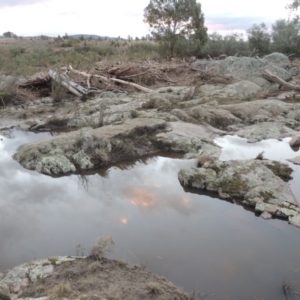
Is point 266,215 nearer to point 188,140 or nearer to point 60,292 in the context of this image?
point 60,292

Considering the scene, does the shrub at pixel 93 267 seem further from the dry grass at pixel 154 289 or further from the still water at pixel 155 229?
the dry grass at pixel 154 289

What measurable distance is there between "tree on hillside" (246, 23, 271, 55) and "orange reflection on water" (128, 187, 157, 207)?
19408mm

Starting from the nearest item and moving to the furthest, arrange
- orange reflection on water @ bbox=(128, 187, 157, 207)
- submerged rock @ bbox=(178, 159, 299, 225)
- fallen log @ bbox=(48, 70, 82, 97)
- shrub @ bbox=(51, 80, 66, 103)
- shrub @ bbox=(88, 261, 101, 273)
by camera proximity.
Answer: shrub @ bbox=(88, 261, 101, 273) → submerged rock @ bbox=(178, 159, 299, 225) → orange reflection on water @ bbox=(128, 187, 157, 207) → shrub @ bbox=(51, 80, 66, 103) → fallen log @ bbox=(48, 70, 82, 97)

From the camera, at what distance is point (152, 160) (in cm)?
637

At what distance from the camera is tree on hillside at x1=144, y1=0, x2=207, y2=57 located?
20812 millimetres

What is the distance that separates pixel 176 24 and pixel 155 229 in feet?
63.5

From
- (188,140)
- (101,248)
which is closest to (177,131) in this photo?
(188,140)

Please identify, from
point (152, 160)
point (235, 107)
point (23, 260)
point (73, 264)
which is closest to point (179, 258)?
point (73, 264)

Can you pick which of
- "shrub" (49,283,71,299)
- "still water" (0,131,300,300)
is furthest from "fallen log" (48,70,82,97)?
"shrub" (49,283,71,299)

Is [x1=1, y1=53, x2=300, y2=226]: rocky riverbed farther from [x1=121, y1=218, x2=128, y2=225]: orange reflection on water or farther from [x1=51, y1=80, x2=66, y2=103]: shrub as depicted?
[x1=121, y1=218, x2=128, y2=225]: orange reflection on water

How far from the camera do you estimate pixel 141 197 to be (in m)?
4.92

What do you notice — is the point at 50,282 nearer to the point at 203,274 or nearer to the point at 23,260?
the point at 23,260

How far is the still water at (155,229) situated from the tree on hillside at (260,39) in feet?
61.1

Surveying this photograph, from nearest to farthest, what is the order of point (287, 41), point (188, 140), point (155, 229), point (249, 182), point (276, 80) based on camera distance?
point (155, 229) < point (249, 182) < point (188, 140) < point (276, 80) < point (287, 41)
